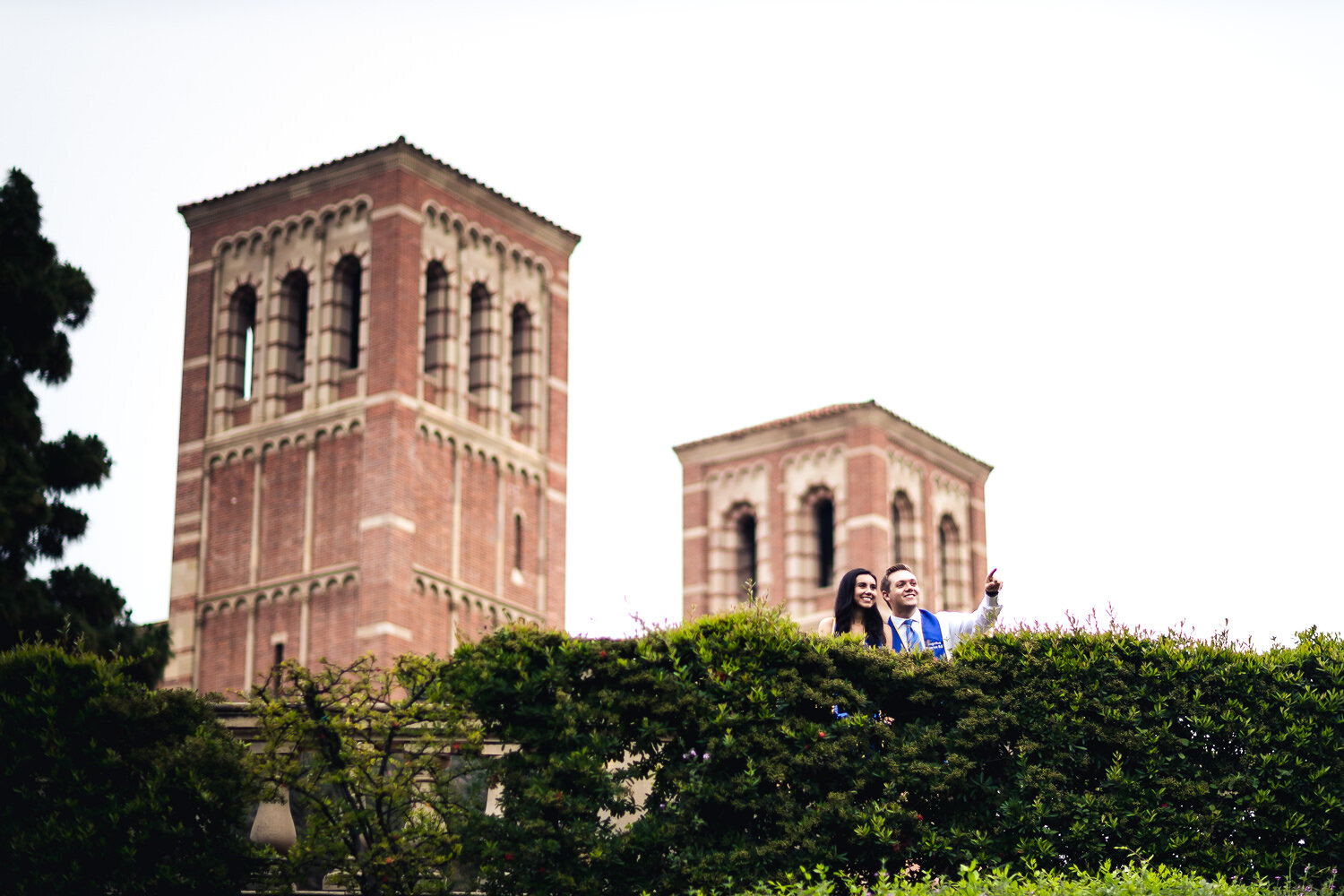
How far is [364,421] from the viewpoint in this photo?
36969 mm

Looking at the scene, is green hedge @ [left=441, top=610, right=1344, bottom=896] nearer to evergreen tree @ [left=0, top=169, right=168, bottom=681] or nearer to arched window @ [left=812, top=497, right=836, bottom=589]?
evergreen tree @ [left=0, top=169, right=168, bottom=681]

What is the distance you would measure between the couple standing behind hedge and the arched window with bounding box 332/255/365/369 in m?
28.1

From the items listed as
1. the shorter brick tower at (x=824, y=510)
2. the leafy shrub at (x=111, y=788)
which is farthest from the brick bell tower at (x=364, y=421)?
the leafy shrub at (x=111, y=788)

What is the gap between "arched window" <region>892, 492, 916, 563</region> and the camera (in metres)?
53.0

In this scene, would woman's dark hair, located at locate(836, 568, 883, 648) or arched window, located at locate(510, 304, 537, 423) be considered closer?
woman's dark hair, located at locate(836, 568, 883, 648)

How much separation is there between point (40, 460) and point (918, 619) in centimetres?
1290

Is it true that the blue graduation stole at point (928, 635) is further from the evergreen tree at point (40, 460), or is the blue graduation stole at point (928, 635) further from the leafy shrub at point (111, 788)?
the evergreen tree at point (40, 460)

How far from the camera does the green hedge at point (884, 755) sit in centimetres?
1057

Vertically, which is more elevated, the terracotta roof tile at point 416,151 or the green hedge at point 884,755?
the terracotta roof tile at point 416,151

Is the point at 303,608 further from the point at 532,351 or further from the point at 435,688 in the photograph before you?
the point at 435,688

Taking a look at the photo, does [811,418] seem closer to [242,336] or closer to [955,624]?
[242,336]

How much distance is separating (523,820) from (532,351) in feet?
101

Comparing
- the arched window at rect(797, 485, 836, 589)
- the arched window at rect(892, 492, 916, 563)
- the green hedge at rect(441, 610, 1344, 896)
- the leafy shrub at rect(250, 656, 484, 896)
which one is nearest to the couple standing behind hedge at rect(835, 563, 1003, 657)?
the green hedge at rect(441, 610, 1344, 896)

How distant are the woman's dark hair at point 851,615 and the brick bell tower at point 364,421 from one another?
24754 mm
